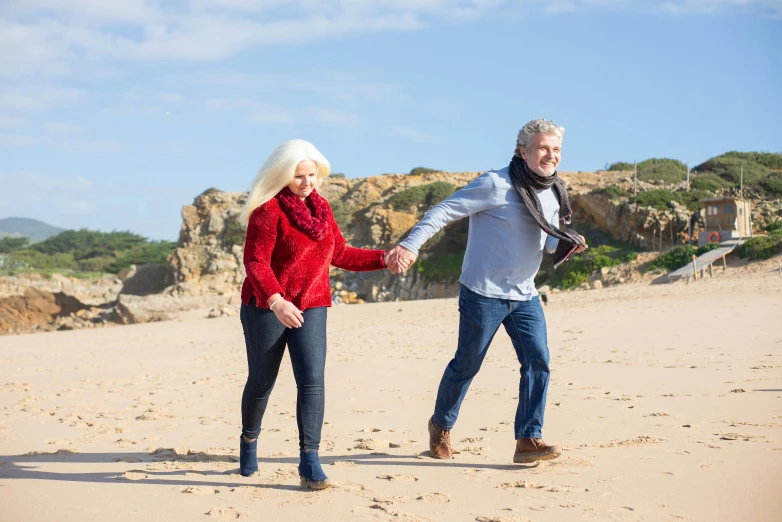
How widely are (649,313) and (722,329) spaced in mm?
2891

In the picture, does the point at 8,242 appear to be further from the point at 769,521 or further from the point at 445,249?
the point at 769,521

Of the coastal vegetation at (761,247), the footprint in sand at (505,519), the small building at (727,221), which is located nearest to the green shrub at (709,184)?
the small building at (727,221)

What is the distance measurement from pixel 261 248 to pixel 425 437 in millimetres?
2026

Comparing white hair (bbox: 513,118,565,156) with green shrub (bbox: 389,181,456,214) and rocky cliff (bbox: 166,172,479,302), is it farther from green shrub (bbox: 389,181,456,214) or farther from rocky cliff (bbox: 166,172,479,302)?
green shrub (bbox: 389,181,456,214)

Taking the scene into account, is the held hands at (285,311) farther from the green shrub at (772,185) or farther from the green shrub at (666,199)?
the green shrub at (772,185)

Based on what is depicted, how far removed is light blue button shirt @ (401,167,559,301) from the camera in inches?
169

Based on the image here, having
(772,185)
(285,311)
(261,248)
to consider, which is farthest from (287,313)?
(772,185)

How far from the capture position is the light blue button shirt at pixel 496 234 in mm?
4297

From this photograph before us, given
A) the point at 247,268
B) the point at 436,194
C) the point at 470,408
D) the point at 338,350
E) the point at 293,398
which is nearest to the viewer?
the point at 247,268

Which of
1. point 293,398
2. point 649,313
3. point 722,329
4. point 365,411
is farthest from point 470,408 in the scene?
point 649,313

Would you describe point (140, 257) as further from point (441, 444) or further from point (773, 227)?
point (441, 444)

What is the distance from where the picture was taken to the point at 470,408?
19.8 ft

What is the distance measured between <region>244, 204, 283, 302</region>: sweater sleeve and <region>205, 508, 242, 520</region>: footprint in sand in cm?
102

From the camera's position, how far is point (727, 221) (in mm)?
23422
